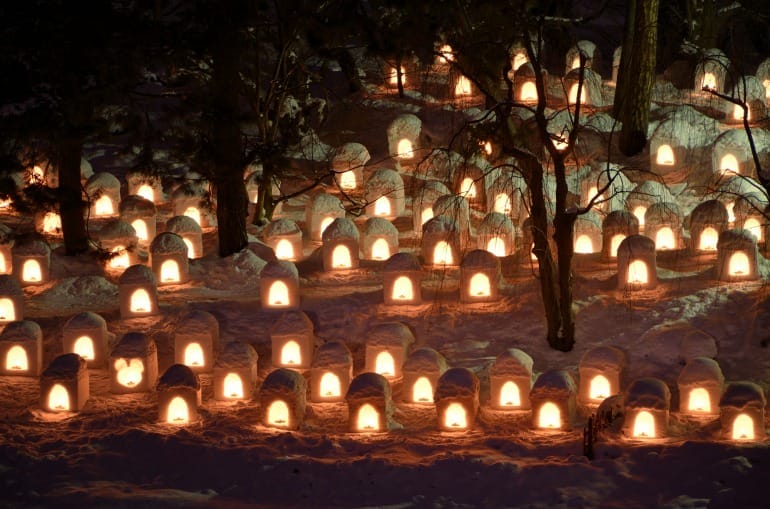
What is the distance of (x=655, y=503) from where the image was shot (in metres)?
13.2

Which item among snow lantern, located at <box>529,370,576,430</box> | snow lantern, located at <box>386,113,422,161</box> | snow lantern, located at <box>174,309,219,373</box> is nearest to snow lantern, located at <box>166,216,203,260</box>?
snow lantern, located at <box>174,309,219,373</box>

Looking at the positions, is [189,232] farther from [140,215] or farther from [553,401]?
[553,401]

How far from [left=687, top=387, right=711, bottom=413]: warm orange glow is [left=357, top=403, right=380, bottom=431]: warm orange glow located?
3705 millimetres

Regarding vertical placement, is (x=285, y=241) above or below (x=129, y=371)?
above

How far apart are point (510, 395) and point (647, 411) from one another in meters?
1.81

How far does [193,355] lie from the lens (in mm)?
17297

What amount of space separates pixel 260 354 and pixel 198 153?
365cm

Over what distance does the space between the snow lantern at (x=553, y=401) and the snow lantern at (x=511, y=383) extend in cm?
48

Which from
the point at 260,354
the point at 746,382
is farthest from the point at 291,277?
the point at 746,382

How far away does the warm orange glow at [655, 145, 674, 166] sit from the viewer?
22.2 meters

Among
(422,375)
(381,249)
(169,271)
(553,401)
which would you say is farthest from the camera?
(381,249)

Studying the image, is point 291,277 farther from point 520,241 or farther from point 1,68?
point 1,68

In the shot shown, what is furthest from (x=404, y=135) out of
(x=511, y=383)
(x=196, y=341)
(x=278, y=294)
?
(x=511, y=383)

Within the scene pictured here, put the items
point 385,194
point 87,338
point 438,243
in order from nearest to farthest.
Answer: point 87,338, point 438,243, point 385,194
